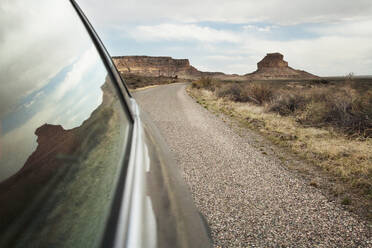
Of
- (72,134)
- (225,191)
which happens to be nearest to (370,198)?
(225,191)

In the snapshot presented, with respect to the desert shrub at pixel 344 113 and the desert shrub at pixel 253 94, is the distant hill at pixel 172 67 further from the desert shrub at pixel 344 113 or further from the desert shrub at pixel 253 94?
the desert shrub at pixel 344 113

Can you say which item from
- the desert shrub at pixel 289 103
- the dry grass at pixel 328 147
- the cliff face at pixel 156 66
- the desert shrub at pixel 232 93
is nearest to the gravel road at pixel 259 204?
the dry grass at pixel 328 147

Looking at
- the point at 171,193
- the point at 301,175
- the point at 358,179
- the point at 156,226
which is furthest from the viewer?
the point at 301,175

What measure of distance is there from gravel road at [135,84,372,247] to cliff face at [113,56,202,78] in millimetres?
109833

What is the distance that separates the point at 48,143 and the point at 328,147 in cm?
600

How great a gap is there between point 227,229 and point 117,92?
1818 millimetres

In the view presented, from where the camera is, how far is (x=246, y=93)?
48.4ft

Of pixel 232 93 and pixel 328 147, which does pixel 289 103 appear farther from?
pixel 232 93

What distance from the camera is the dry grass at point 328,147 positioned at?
12.7ft

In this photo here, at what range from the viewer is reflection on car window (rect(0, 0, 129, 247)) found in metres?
0.38

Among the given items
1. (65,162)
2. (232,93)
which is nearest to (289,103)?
(232,93)

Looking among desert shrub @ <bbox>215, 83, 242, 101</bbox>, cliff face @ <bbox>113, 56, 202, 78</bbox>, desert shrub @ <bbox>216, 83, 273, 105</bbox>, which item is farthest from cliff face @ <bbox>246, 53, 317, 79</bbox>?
desert shrub @ <bbox>216, 83, 273, 105</bbox>

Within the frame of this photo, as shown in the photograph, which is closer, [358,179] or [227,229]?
[227,229]

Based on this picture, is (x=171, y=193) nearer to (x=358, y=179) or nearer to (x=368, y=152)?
(x=358, y=179)
